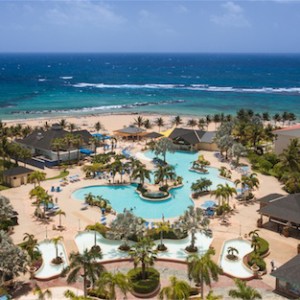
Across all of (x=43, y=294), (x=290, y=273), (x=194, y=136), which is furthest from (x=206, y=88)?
(x=43, y=294)

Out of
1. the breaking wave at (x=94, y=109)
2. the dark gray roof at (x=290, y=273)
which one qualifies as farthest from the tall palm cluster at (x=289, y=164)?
the breaking wave at (x=94, y=109)

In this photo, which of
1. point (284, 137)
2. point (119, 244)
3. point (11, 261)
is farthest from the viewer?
point (284, 137)

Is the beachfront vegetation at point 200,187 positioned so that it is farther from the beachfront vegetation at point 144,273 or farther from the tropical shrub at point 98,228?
the beachfront vegetation at point 144,273

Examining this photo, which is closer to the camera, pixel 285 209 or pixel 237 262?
pixel 237 262

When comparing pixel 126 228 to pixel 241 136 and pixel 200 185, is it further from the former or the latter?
pixel 241 136

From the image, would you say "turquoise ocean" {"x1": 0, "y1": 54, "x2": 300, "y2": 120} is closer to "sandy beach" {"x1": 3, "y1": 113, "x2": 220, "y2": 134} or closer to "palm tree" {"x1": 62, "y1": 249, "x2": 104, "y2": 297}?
"sandy beach" {"x1": 3, "y1": 113, "x2": 220, "y2": 134}

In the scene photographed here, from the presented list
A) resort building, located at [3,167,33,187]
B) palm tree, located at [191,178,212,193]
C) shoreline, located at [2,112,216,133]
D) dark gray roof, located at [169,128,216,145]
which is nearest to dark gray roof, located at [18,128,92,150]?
resort building, located at [3,167,33,187]
